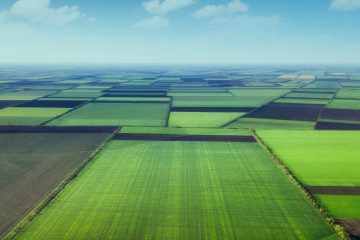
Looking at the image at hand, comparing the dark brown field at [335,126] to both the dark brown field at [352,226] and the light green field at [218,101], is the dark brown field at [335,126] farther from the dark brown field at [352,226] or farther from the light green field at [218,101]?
the dark brown field at [352,226]

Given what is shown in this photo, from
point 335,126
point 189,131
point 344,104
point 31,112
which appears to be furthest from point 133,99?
point 335,126

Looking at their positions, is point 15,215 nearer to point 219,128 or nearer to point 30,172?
point 30,172

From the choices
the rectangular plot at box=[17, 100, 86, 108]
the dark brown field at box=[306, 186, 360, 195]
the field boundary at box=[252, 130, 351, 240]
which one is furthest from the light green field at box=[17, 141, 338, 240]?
the rectangular plot at box=[17, 100, 86, 108]

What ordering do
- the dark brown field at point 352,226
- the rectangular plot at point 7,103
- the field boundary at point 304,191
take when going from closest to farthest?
the dark brown field at point 352,226, the field boundary at point 304,191, the rectangular plot at point 7,103

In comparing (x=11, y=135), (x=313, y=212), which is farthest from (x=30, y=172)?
(x=313, y=212)

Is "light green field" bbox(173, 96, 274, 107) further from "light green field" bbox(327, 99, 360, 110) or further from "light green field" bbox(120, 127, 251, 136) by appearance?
"light green field" bbox(120, 127, 251, 136)

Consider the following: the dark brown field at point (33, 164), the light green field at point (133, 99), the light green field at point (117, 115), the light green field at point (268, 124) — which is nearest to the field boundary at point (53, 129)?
the dark brown field at point (33, 164)

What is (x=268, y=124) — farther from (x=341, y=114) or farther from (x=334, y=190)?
(x=334, y=190)
